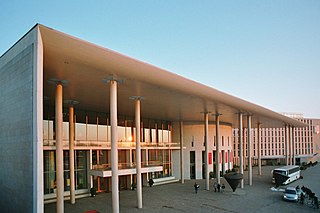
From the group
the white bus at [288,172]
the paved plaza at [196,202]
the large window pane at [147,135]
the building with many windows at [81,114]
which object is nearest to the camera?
the building with many windows at [81,114]

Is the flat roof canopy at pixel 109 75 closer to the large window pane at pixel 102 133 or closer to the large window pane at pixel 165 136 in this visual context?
the large window pane at pixel 102 133

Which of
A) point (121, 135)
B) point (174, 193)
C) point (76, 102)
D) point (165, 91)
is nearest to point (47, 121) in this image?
point (76, 102)

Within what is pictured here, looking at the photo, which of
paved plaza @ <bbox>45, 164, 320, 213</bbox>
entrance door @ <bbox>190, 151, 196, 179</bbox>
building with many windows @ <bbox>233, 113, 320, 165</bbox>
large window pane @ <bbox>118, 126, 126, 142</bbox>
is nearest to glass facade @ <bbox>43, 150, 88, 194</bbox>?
paved plaza @ <bbox>45, 164, 320, 213</bbox>

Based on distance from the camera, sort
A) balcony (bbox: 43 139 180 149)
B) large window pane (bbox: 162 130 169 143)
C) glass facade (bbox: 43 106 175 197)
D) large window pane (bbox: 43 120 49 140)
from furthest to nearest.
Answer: large window pane (bbox: 162 130 169 143) < glass facade (bbox: 43 106 175 197) < large window pane (bbox: 43 120 49 140) < balcony (bbox: 43 139 180 149)

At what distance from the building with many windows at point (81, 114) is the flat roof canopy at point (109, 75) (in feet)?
0.13

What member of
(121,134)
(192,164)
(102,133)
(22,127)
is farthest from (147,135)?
(22,127)

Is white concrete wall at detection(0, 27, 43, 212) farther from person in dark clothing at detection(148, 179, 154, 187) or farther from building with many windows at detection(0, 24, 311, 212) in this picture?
person in dark clothing at detection(148, 179, 154, 187)

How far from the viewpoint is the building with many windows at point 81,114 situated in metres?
9.35

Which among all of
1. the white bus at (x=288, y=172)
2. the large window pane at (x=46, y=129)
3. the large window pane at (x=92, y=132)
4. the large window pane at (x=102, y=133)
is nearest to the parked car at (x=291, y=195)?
the white bus at (x=288, y=172)

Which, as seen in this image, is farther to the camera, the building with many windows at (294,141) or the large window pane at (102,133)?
the building with many windows at (294,141)

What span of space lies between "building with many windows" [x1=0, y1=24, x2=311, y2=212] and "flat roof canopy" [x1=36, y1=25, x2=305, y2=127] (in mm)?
38

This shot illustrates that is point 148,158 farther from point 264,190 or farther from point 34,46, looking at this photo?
point 34,46

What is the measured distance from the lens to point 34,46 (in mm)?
9094

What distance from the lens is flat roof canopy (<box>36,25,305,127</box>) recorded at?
10.4m
